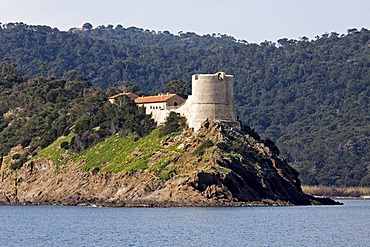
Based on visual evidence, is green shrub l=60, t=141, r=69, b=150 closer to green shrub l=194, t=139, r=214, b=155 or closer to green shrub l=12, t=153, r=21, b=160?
green shrub l=12, t=153, r=21, b=160

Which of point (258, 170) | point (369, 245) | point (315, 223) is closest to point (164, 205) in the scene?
point (258, 170)

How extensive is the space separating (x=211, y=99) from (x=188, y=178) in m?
10.4

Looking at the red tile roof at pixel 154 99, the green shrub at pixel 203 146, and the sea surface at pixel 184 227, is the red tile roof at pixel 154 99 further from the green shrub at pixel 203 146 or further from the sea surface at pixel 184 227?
the sea surface at pixel 184 227

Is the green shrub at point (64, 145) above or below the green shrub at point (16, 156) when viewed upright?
→ above

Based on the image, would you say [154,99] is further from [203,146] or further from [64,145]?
[203,146]

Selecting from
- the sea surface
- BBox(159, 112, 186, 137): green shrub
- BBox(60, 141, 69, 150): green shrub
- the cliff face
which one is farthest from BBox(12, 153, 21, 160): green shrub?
BBox(159, 112, 186, 137): green shrub

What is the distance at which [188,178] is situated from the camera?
309 ft

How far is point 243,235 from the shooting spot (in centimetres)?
6731

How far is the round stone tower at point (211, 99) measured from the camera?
100875mm

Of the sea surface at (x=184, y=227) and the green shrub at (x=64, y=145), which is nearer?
the sea surface at (x=184, y=227)

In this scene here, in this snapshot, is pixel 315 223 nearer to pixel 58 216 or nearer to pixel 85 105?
pixel 58 216

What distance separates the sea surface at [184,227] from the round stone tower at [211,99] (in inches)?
448

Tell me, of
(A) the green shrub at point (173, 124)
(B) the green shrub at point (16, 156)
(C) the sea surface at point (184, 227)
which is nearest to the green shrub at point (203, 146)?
(A) the green shrub at point (173, 124)

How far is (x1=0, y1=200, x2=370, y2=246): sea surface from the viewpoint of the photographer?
6297 cm
